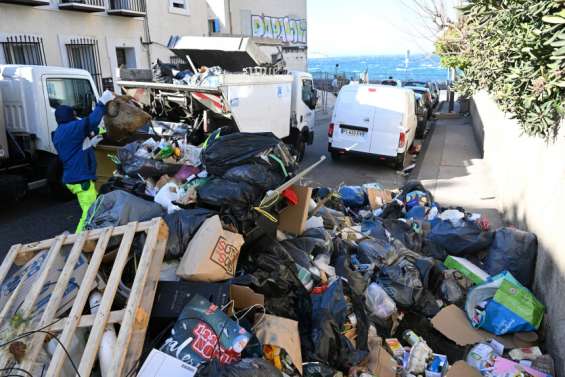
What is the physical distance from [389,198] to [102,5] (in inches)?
438

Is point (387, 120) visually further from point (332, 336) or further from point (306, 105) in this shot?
point (332, 336)

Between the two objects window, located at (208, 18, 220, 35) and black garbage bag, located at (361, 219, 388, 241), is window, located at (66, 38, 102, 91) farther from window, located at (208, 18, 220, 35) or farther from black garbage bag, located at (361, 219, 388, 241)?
black garbage bag, located at (361, 219, 388, 241)

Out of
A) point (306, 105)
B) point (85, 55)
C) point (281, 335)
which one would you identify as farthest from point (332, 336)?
point (85, 55)

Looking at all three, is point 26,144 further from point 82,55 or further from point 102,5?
point 102,5

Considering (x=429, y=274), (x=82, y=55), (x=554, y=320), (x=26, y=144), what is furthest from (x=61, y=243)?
(x=82, y=55)

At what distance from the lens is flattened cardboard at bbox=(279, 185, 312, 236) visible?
4316 millimetres

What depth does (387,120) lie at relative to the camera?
367 inches

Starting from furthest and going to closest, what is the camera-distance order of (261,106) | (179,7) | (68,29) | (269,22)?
(269,22) < (179,7) < (68,29) < (261,106)

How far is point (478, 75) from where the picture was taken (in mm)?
7199

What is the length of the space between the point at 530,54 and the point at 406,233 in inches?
90.2

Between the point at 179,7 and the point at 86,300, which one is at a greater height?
the point at 179,7

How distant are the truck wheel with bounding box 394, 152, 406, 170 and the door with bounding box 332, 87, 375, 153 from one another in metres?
0.67

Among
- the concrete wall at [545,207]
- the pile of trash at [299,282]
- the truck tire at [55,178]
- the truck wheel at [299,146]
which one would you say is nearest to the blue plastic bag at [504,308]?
the pile of trash at [299,282]

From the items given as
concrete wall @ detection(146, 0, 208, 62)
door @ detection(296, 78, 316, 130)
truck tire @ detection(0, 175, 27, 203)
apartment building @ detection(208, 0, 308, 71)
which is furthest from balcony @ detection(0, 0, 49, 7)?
apartment building @ detection(208, 0, 308, 71)
